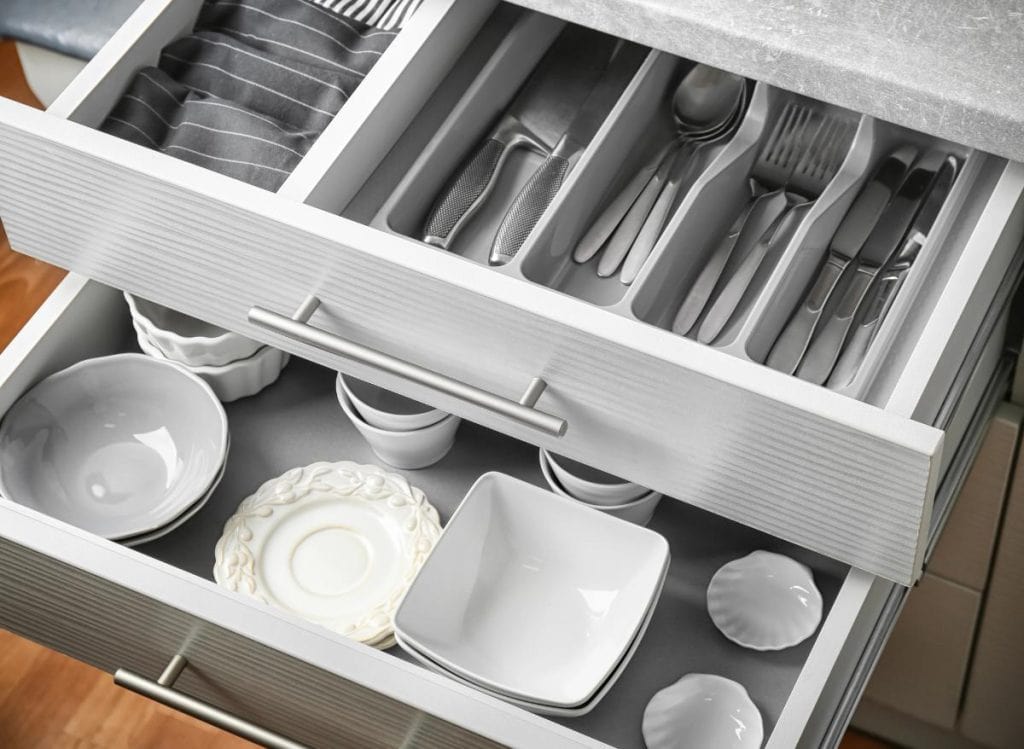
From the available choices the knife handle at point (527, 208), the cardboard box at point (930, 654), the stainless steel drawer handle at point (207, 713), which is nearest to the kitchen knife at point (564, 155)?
the knife handle at point (527, 208)

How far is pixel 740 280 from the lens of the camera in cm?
98

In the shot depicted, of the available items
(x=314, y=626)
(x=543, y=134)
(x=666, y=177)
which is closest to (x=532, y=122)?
(x=543, y=134)

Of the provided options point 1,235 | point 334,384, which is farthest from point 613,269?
point 1,235

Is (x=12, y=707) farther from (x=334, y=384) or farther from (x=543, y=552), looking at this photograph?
(x=543, y=552)

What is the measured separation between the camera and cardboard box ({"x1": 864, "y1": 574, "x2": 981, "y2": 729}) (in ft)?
4.11

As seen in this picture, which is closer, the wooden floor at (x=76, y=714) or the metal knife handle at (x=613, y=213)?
the metal knife handle at (x=613, y=213)

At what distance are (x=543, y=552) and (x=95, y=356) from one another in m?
0.41

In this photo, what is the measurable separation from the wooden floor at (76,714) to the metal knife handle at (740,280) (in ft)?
2.54

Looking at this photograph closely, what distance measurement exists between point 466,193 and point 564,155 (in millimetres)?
82

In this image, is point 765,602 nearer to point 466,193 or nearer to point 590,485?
point 590,485

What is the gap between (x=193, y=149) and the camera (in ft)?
3.37

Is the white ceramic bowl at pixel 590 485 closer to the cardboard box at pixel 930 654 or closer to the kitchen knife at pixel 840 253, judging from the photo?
the kitchen knife at pixel 840 253

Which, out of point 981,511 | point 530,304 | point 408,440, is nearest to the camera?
point 530,304

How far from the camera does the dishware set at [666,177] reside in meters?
1.00
